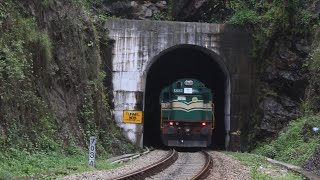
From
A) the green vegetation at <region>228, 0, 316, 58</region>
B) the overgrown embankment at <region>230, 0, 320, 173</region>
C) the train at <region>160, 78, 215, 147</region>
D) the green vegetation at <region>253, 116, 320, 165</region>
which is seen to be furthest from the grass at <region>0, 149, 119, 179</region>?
the green vegetation at <region>228, 0, 316, 58</region>

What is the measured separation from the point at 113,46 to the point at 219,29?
5.79 metres

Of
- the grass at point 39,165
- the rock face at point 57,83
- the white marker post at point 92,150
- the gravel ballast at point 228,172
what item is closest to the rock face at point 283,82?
the rock face at point 57,83

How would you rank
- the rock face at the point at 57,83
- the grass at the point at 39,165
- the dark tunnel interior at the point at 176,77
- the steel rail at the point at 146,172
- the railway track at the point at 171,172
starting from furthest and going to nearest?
the dark tunnel interior at the point at 176,77 < the rock face at the point at 57,83 < the railway track at the point at 171,172 < the steel rail at the point at 146,172 < the grass at the point at 39,165

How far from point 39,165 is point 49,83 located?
5231mm

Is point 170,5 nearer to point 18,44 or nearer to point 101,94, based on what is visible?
point 101,94

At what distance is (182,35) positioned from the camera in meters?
25.6

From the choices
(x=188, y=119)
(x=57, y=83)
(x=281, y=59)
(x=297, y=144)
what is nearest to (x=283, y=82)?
(x=281, y=59)

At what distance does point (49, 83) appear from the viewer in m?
16.8

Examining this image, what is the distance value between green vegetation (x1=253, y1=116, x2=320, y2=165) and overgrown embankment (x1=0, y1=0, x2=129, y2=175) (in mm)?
6936

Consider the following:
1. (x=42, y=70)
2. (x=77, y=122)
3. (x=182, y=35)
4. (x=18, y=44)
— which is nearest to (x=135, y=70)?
(x=182, y=35)

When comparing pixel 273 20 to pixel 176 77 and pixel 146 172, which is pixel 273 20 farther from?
pixel 146 172

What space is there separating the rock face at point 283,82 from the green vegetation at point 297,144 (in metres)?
2.93

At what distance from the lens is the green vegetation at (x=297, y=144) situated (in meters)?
16.8

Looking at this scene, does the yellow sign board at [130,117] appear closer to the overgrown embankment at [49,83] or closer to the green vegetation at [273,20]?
the overgrown embankment at [49,83]
